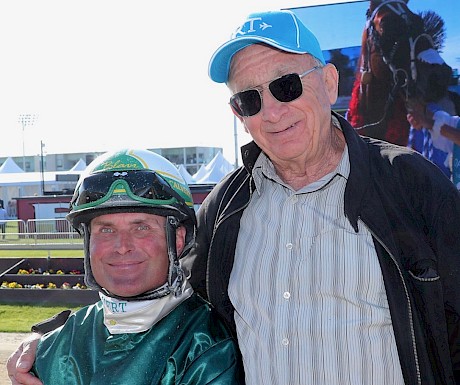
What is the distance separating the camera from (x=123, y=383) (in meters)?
2.14

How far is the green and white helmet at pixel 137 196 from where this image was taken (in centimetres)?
233

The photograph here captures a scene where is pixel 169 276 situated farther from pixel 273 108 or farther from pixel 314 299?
pixel 273 108

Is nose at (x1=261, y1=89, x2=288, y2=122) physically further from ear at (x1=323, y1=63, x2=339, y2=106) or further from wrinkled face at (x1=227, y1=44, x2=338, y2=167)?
ear at (x1=323, y1=63, x2=339, y2=106)

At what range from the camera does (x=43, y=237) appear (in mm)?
18297

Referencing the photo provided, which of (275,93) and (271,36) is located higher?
(271,36)

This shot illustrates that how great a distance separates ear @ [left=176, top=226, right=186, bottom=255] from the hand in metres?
0.66

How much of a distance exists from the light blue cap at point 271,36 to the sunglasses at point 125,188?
502 millimetres

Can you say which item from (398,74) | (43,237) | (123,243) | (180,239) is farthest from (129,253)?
(43,237)

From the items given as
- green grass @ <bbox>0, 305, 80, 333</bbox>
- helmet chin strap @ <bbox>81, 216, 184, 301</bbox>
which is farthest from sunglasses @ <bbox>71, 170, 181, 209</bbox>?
green grass @ <bbox>0, 305, 80, 333</bbox>

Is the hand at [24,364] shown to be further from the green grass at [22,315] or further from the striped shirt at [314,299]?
the green grass at [22,315]

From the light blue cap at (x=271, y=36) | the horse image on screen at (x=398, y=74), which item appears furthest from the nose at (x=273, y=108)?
the horse image on screen at (x=398, y=74)

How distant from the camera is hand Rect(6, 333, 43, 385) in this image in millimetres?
2412

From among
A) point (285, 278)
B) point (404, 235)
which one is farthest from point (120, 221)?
point (404, 235)

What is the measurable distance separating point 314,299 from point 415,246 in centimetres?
38
